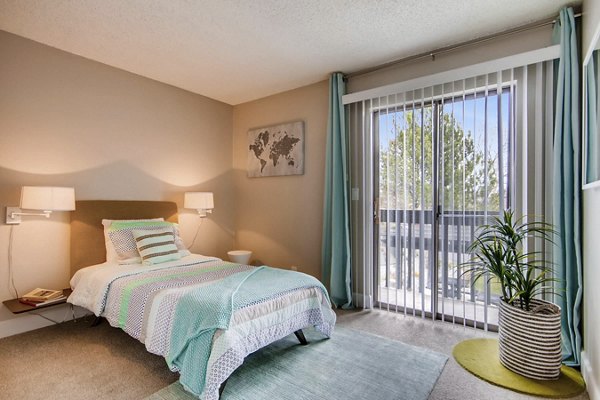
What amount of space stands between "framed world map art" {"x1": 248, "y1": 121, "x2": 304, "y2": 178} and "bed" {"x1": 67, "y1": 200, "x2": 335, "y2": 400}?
Answer: 1531mm

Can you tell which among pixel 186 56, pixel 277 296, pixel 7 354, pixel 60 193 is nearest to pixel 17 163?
pixel 60 193

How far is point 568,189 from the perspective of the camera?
2271 millimetres

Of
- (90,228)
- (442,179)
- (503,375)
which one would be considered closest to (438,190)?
(442,179)

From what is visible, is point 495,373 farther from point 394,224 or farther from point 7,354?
point 7,354

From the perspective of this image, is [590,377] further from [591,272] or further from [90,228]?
[90,228]

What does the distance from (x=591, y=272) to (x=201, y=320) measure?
2.38 meters

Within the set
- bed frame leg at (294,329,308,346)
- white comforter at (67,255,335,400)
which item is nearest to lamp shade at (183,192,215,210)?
white comforter at (67,255,335,400)

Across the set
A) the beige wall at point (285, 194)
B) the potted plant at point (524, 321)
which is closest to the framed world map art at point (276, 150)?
the beige wall at point (285, 194)

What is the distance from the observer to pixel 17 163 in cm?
274

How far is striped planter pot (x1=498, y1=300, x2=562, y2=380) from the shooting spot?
2.05 metres

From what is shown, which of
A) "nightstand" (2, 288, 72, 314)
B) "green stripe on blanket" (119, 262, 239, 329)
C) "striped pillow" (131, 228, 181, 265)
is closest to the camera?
"green stripe on blanket" (119, 262, 239, 329)

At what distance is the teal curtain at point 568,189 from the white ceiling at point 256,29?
416 mm

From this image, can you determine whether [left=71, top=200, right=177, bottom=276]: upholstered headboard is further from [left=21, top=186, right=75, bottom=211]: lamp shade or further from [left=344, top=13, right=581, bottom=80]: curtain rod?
[left=344, top=13, right=581, bottom=80]: curtain rod

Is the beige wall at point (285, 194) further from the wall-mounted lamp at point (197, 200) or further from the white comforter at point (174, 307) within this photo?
the white comforter at point (174, 307)
